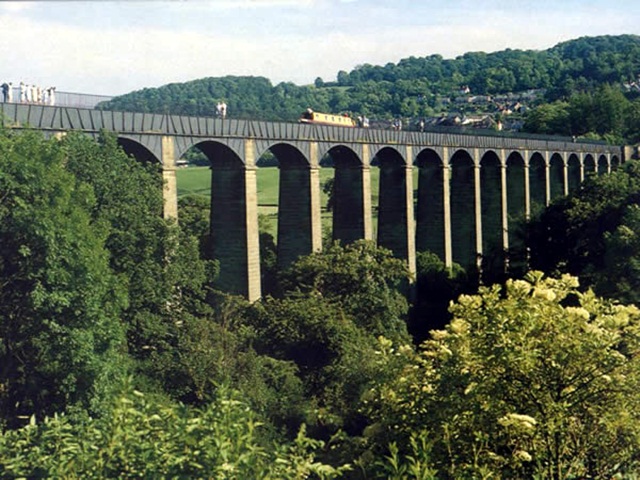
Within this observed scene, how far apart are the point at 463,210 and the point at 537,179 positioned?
20763mm

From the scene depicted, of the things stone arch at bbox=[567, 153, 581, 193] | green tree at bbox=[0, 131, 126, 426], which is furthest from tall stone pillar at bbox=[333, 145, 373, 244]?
stone arch at bbox=[567, 153, 581, 193]

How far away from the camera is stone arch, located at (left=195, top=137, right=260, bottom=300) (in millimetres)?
47062

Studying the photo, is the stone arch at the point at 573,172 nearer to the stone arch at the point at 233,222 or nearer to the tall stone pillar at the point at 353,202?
the tall stone pillar at the point at 353,202

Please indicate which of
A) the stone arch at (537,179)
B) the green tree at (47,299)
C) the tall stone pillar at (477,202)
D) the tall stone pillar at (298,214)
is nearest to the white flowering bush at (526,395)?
the green tree at (47,299)

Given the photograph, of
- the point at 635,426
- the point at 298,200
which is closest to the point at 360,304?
the point at 298,200

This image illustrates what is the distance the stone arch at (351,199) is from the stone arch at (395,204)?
432cm

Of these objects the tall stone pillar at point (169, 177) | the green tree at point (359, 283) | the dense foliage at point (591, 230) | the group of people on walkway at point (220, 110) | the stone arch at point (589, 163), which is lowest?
the green tree at point (359, 283)

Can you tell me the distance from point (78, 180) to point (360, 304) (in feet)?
53.0

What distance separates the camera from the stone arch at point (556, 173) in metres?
98.6

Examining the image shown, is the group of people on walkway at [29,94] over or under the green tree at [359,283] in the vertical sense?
over

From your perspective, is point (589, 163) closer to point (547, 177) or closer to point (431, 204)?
point (547, 177)

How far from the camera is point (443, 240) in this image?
70688 mm

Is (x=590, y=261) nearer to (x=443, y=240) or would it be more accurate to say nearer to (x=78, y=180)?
(x=443, y=240)

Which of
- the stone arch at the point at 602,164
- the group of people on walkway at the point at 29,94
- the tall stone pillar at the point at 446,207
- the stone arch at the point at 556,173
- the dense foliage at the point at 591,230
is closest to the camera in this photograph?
the group of people on walkway at the point at 29,94
